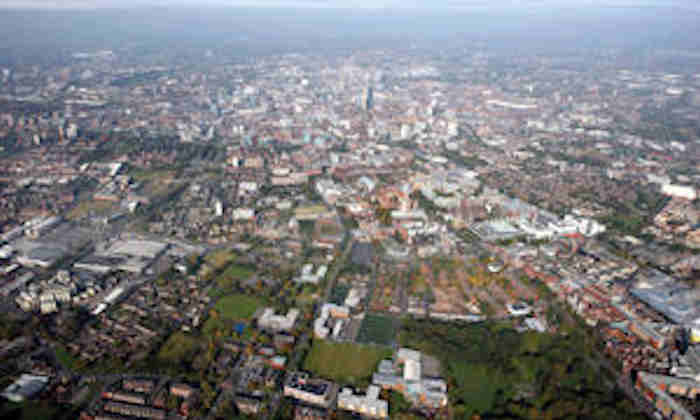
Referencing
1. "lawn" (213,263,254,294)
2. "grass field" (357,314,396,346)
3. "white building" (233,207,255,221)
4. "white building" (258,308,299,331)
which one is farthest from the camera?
"white building" (233,207,255,221)

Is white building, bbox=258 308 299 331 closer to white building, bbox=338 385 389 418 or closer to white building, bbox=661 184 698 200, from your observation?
white building, bbox=338 385 389 418

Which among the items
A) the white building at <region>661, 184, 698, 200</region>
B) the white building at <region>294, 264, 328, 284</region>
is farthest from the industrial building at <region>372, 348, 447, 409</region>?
the white building at <region>661, 184, 698, 200</region>

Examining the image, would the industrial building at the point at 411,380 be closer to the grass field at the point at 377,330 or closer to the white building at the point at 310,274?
the grass field at the point at 377,330

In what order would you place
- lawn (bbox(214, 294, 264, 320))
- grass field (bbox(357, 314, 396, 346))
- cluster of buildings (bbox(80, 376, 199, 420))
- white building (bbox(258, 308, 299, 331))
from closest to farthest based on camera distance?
cluster of buildings (bbox(80, 376, 199, 420)) → grass field (bbox(357, 314, 396, 346)) → white building (bbox(258, 308, 299, 331)) → lawn (bbox(214, 294, 264, 320))

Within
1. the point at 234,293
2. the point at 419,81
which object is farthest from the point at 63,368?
the point at 419,81

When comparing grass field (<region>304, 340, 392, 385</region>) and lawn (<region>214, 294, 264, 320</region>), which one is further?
lawn (<region>214, 294, 264, 320</region>)

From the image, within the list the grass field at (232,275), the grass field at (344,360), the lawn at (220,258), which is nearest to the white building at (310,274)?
the grass field at (232,275)

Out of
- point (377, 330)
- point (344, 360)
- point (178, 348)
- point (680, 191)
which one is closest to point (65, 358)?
point (178, 348)
